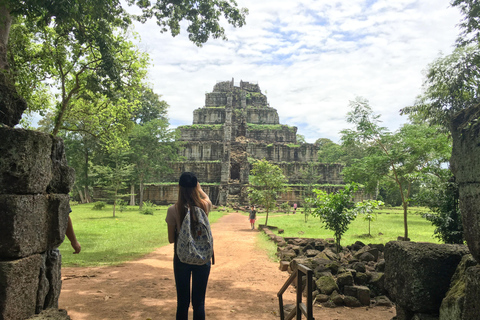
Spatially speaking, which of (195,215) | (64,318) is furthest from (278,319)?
(64,318)

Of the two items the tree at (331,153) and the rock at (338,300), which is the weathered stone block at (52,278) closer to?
the rock at (338,300)

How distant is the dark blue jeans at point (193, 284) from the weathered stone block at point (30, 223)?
1.22 metres

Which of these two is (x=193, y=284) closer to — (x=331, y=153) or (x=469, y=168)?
(x=469, y=168)

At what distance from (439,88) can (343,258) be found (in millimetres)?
7592

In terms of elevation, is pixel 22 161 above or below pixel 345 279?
above

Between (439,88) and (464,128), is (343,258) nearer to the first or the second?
(464,128)

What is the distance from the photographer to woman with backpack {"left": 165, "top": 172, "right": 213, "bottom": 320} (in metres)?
2.97

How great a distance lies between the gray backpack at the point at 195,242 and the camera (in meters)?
2.90

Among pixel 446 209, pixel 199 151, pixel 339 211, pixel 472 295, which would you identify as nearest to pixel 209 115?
pixel 199 151

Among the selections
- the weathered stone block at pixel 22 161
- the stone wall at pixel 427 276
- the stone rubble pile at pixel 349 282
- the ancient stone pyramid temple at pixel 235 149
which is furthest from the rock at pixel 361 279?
the ancient stone pyramid temple at pixel 235 149

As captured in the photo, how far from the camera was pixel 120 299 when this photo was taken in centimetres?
509

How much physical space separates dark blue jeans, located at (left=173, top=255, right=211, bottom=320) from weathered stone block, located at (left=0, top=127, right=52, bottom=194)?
1462mm

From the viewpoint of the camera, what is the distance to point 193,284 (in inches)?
121

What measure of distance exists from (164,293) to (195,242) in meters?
3.11
